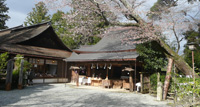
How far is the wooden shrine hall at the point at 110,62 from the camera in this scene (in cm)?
1188

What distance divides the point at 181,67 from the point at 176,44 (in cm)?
555

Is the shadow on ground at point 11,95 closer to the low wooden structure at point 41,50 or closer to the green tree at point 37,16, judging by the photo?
the low wooden structure at point 41,50

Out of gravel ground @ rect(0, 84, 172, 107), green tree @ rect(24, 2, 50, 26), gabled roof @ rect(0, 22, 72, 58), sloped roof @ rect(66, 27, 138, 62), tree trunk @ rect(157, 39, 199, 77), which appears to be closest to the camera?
gravel ground @ rect(0, 84, 172, 107)

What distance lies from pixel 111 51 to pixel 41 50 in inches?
283

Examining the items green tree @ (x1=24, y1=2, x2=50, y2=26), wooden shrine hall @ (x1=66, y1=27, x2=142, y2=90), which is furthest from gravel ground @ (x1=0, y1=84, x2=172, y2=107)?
green tree @ (x1=24, y1=2, x2=50, y2=26)

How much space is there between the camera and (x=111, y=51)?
1424 cm

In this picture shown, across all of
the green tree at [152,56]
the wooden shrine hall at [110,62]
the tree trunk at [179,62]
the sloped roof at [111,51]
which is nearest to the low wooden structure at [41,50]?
the wooden shrine hall at [110,62]

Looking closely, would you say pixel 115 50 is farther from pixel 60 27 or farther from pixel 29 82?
pixel 60 27

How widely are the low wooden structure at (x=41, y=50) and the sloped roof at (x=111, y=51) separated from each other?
1.99m

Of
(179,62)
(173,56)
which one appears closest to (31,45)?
(173,56)

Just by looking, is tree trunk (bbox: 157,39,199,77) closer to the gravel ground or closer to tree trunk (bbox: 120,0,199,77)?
tree trunk (bbox: 120,0,199,77)

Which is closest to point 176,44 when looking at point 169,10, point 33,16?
point 169,10

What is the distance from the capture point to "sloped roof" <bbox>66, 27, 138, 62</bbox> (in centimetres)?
1212

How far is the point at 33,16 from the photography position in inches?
1351
